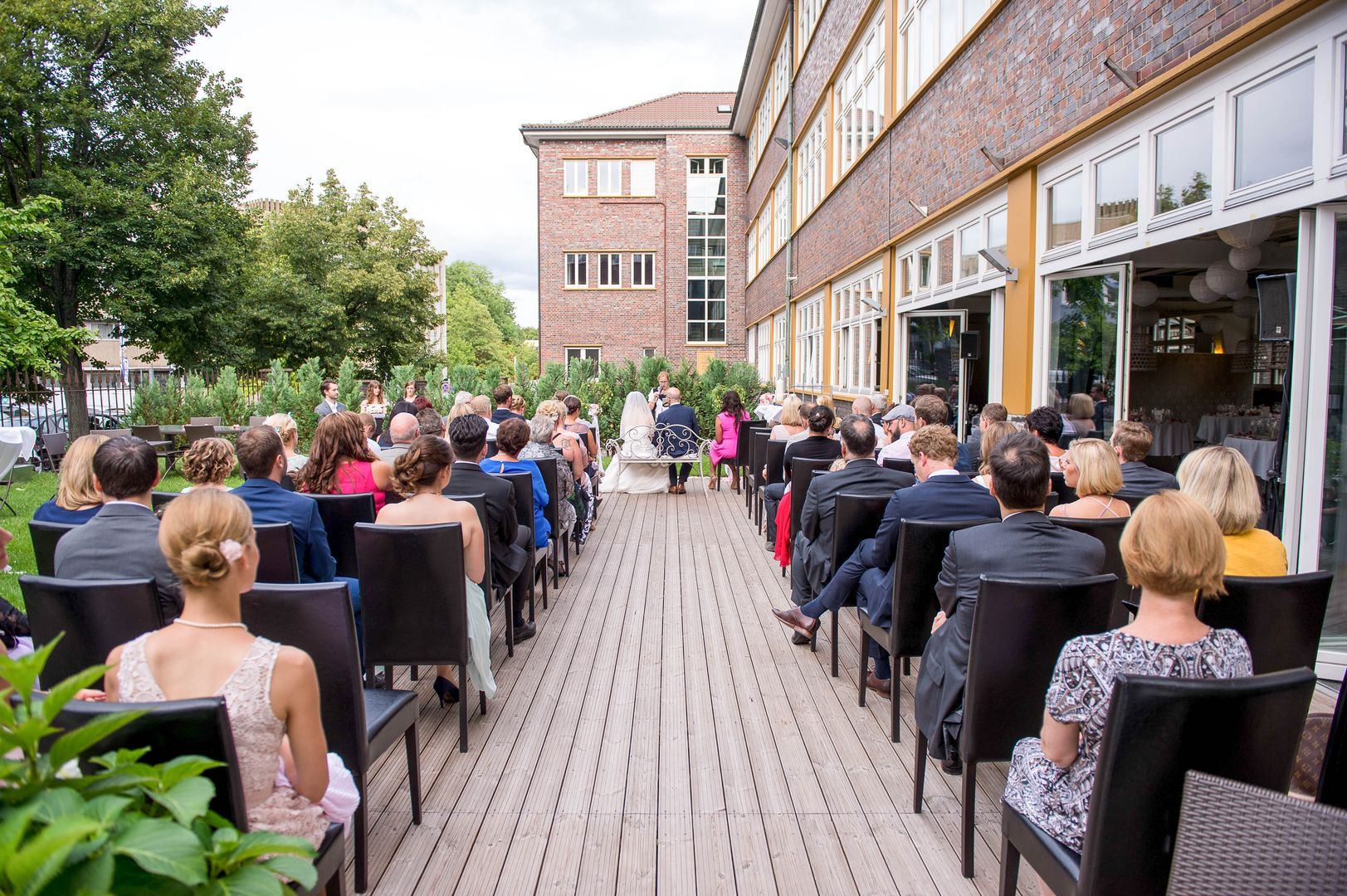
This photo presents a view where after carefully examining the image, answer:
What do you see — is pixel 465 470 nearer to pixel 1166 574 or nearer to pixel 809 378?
pixel 1166 574

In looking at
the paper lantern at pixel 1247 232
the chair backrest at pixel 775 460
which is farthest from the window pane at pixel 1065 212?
the chair backrest at pixel 775 460

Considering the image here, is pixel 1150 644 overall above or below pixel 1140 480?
below

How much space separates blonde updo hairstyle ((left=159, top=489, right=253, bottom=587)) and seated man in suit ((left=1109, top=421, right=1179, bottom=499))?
4.03 m

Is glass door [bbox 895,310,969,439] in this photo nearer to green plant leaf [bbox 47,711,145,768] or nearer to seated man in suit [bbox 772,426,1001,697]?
seated man in suit [bbox 772,426,1001,697]

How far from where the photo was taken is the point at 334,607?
8.87 ft

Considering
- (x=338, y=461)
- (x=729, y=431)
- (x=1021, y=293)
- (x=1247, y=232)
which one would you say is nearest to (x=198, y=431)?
(x=729, y=431)

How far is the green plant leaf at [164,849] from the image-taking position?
38.7 inches

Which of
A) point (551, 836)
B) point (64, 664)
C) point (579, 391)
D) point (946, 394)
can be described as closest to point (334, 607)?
point (64, 664)

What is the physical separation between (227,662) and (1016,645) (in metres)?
2.36

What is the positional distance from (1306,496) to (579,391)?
16.1 m

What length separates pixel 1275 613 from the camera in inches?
112

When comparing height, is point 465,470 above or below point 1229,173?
below

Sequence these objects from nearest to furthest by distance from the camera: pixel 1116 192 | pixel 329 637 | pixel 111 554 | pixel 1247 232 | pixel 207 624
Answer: pixel 207 624, pixel 329 637, pixel 111 554, pixel 1247 232, pixel 1116 192

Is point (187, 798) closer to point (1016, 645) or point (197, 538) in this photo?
point (197, 538)
